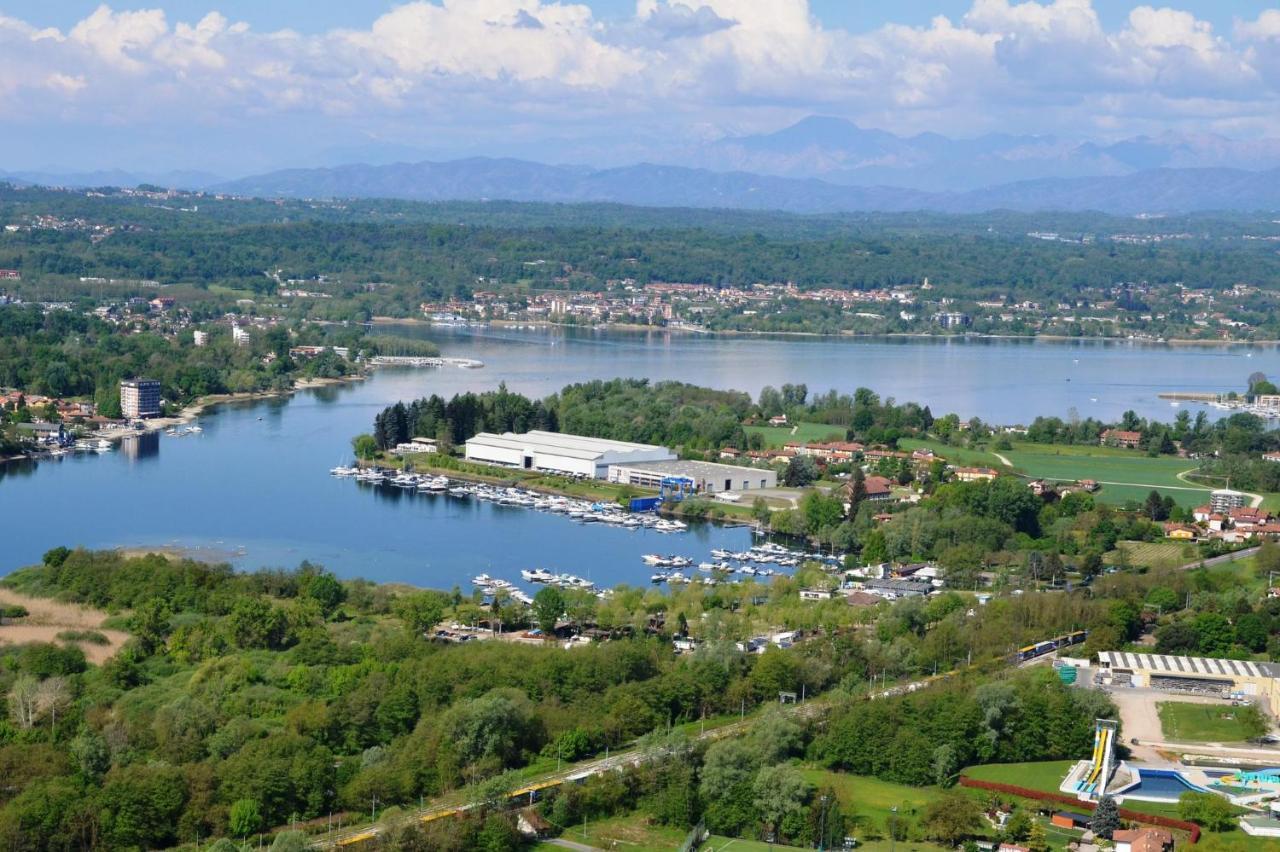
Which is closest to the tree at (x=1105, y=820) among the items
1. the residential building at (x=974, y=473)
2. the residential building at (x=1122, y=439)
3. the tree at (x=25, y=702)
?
the tree at (x=25, y=702)

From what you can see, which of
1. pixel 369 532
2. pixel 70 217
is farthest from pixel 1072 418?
pixel 70 217

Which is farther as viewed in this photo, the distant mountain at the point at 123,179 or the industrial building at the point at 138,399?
the distant mountain at the point at 123,179

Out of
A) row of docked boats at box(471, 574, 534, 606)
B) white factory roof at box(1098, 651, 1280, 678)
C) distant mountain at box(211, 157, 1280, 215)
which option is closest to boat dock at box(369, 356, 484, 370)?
row of docked boats at box(471, 574, 534, 606)

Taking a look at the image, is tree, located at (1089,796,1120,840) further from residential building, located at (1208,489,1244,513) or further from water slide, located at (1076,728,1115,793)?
residential building, located at (1208,489,1244,513)

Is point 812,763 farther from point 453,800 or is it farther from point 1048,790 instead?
point 453,800

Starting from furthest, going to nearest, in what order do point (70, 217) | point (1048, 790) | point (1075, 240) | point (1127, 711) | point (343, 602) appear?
point (1075, 240)
point (70, 217)
point (343, 602)
point (1127, 711)
point (1048, 790)

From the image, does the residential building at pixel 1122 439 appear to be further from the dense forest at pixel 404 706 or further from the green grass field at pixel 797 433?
the dense forest at pixel 404 706

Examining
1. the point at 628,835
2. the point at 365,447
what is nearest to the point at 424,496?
the point at 365,447
